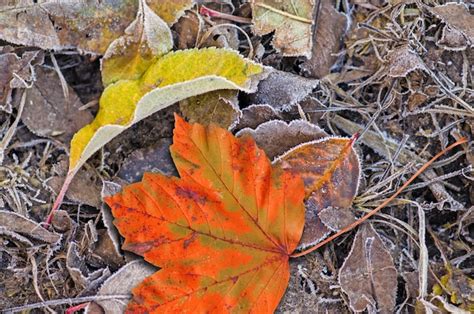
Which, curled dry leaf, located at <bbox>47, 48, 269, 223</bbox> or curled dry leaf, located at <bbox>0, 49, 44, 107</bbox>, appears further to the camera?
curled dry leaf, located at <bbox>0, 49, 44, 107</bbox>

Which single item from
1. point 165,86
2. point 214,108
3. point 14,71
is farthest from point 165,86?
point 14,71

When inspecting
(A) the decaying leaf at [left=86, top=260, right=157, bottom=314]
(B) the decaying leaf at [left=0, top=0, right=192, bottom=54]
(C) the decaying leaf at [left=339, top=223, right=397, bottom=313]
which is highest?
(B) the decaying leaf at [left=0, top=0, right=192, bottom=54]

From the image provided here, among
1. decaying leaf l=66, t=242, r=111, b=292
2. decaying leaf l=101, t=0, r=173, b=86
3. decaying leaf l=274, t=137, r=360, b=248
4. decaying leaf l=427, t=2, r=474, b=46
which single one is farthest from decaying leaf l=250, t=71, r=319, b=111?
decaying leaf l=66, t=242, r=111, b=292

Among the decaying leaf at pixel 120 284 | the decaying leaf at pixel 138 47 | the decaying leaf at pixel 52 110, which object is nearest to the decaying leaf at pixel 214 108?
the decaying leaf at pixel 138 47

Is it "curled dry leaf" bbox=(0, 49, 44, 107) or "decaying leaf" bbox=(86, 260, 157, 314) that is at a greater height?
"curled dry leaf" bbox=(0, 49, 44, 107)

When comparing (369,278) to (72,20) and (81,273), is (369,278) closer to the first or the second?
(81,273)

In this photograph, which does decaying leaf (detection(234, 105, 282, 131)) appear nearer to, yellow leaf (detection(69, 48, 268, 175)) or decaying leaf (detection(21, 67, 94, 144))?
yellow leaf (detection(69, 48, 268, 175))

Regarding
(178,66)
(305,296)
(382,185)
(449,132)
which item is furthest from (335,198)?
(178,66)

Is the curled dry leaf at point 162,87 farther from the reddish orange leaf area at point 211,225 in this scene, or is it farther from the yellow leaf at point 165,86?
the reddish orange leaf area at point 211,225

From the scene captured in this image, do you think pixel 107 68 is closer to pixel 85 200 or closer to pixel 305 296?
pixel 85 200
